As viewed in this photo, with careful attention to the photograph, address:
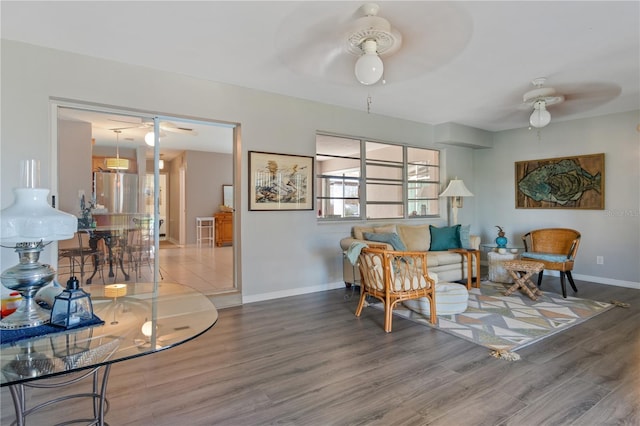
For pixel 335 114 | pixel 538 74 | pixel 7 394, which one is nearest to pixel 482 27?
pixel 538 74

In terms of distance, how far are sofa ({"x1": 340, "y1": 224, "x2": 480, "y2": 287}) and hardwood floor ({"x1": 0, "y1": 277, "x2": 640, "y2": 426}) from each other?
1.24 meters

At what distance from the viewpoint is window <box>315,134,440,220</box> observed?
483 cm

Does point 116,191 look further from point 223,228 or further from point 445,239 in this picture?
point 223,228

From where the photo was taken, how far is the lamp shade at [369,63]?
2613 millimetres

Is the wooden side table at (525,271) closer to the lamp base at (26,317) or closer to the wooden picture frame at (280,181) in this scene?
the wooden picture frame at (280,181)

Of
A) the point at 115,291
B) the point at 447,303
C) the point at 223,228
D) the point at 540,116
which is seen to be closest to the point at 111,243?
the point at 115,291

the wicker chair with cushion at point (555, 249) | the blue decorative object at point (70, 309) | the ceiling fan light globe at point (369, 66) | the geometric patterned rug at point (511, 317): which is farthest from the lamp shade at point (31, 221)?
the wicker chair with cushion at point (555, 249)

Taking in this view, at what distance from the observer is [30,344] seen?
1.27 metres

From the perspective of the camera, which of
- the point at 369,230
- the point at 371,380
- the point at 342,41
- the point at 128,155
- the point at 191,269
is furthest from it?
the point at 191,269

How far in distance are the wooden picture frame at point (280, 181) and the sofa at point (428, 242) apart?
814 millimetres

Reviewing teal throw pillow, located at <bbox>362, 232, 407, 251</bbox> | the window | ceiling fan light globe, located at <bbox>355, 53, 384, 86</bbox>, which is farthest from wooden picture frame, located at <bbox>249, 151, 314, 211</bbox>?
ceiling fan light globe, located at <bbox>355, 53, 384, 86</bbox>

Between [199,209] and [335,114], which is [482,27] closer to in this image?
[335,114]

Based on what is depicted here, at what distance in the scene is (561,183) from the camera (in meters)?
5.51

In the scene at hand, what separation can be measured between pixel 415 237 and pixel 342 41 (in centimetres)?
313
